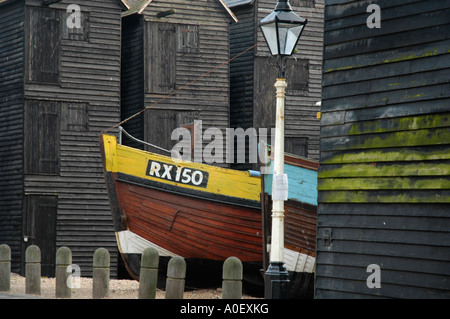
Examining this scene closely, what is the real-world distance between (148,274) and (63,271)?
171 cm

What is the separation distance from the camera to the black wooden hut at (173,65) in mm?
24328

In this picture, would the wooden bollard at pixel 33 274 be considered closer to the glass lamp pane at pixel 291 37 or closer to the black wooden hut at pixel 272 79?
the glass lamp pane at pixel 291 37

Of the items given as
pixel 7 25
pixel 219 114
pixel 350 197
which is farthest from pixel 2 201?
pixel 350 197

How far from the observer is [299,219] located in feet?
49.0

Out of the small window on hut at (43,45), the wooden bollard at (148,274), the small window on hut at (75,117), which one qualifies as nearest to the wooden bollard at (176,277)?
the wooden bollard at (148,274)

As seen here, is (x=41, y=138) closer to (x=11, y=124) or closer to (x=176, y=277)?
(x=11, y=124)

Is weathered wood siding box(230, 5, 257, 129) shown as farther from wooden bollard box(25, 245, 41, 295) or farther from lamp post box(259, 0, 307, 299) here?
lamp post box(259, 0, 307, 299)

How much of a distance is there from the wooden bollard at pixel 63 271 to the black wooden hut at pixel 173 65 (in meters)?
11.3

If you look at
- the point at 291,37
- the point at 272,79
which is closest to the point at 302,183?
the point at 291,37

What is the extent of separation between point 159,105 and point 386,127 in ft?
51.7

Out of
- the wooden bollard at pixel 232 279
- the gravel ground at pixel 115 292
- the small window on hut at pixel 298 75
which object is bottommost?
the gravel ground at pixel 115 292

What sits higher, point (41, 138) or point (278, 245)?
point (41, 138)

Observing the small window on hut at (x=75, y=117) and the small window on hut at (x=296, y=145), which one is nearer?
the small window on hut at (x=75, y=117)

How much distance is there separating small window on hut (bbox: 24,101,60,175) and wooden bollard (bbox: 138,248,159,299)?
1122 cm
